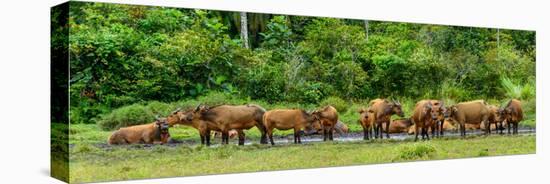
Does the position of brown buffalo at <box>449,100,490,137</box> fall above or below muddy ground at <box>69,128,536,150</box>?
above

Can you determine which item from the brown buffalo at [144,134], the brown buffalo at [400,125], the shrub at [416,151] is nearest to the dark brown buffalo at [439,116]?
the shrub at [416,151]

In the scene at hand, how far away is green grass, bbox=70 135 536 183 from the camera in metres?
11.3

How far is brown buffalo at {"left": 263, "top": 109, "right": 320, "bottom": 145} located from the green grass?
29 cm

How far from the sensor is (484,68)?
50.6 ft

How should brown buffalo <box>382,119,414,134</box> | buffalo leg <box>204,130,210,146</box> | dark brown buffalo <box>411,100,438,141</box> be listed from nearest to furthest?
buffalo leg <box>204,130,210,146</box>, brown buffalo <box>382,119,414,134</box>, dark brown buffalo <box>411,100,438,141</box>

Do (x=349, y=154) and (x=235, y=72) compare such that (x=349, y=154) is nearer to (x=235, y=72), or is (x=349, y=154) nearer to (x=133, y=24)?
(x=235, y=72)

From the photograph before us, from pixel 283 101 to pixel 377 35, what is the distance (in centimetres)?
237

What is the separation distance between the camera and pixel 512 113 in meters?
15.8

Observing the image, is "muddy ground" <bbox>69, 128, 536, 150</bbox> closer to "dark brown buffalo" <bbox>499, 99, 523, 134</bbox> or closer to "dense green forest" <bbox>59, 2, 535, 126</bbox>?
"dark brown buffalo" <bbox>499, 99, 523, 134</bbox>

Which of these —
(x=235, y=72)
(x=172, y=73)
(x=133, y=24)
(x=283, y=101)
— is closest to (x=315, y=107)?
(x=283, y=101)

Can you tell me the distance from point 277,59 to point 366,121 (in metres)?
2.09

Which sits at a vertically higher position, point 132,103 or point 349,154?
point 132,103

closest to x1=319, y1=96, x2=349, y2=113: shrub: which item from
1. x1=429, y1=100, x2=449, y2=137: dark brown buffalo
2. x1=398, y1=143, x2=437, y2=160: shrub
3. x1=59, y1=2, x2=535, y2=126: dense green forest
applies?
x1=59, y1=2, x2=535, y2=126: dense green forest

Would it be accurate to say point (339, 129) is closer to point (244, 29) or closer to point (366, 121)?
point (366, 121)
